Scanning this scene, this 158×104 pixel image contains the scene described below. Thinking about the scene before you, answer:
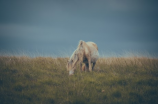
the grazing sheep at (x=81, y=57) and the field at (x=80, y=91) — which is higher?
the grazing sheep at (x=81, y=57)

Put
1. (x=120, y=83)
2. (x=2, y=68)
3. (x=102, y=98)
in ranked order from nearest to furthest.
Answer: (x=102, y=98) → (x=120, y=83) → (x=2, y=68)

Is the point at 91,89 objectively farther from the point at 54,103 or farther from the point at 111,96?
the point at 54,103

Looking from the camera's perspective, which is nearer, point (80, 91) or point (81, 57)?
point (80, 91)

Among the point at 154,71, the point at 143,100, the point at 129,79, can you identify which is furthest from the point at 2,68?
the point at 154,71

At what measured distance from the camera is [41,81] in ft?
23.7

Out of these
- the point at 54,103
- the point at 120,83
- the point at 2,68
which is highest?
the point at 2,68

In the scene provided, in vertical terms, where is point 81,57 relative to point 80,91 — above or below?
above

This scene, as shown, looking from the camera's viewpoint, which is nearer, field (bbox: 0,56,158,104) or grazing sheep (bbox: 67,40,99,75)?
field (bbox: 0,56,158,104)

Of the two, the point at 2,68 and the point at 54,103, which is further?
the point at 2,68

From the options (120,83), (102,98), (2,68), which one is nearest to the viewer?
(102,98)

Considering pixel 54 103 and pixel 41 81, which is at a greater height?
pixel 41 81

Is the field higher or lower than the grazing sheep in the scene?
lower

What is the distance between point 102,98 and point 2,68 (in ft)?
21.1

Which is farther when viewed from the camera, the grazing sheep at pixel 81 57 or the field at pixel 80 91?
the grazing sheep at pixel 81 57
